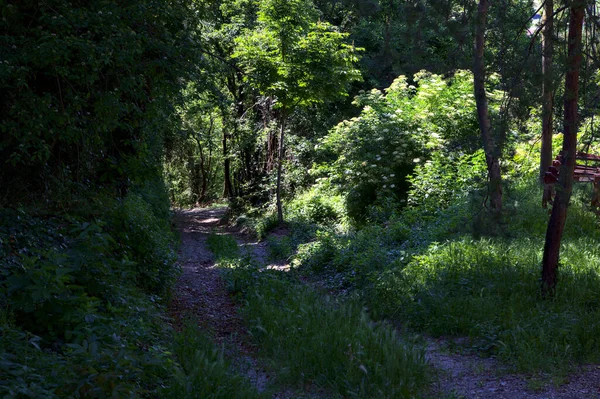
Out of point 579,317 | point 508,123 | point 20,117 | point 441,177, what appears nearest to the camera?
point 20,117

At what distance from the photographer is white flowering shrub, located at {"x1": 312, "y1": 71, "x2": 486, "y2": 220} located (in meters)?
16.4

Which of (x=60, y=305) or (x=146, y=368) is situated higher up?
(x=60, y=305)

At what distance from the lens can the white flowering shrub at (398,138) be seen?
16391 millimetres

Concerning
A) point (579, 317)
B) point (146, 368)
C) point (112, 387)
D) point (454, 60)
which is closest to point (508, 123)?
point (454, 60)

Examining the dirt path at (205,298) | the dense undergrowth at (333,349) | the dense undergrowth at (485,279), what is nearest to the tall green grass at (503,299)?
the dense undergrowth at (485,279)

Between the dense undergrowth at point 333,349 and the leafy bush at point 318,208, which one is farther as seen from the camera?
the leafy bush at point 318,208

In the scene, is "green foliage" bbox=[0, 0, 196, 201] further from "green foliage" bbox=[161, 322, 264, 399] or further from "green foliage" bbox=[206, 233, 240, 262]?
"green foliage" bbox=[206, 233, 240, 262]

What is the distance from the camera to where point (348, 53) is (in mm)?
17812

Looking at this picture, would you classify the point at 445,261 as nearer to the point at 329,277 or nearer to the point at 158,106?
the point at 329,277

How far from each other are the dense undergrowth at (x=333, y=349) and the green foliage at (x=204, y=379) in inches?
30.3

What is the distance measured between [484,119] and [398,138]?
20.0ft

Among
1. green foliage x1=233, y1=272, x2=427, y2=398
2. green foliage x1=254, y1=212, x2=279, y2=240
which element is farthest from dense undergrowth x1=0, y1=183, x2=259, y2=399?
green foliage x1=254, y1=212, x2=279, y2=240

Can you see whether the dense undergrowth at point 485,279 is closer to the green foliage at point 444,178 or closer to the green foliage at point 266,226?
the green foliage at point 444,178

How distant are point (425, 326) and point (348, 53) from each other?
11762mm
